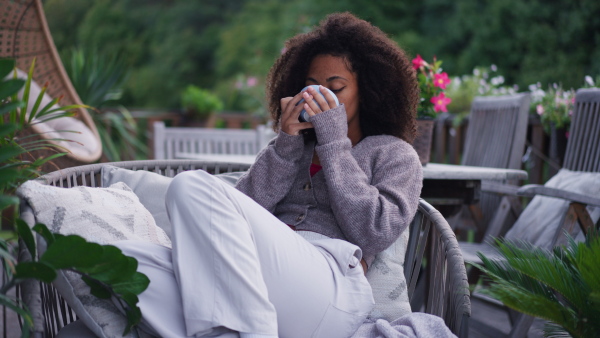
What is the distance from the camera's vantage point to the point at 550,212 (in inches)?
97.3

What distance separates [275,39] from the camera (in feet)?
53.2

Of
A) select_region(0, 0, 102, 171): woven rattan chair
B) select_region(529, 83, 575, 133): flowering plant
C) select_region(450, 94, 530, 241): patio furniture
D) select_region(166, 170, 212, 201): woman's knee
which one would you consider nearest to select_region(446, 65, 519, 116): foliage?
select_region(529, 83, 575, 133): flowering plant

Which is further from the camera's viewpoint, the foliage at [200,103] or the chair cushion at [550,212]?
the foliage at [200,103]

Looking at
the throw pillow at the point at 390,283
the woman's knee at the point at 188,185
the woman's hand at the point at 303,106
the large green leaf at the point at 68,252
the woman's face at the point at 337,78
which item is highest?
the woman's face at the point at 337,78

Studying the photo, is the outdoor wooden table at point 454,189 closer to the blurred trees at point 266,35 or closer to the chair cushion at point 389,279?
the chair cushion at point 389,279

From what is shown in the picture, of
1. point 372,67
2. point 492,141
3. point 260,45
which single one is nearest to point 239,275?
point 372,67

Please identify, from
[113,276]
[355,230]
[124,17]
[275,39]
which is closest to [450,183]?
[355,230]

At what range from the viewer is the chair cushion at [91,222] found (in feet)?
3.92

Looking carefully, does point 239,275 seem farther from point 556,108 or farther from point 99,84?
point 99,84

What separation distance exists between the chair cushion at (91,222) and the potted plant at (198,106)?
5692 mm

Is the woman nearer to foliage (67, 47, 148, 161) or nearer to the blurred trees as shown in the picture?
foliage (67, 47, 148, 161)

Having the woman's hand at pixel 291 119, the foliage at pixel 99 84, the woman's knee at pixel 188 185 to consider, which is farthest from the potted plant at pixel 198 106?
the woman's knee at pixel 188 185

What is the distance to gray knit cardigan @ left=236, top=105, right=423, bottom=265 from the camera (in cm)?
153

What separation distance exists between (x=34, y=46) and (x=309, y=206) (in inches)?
126
